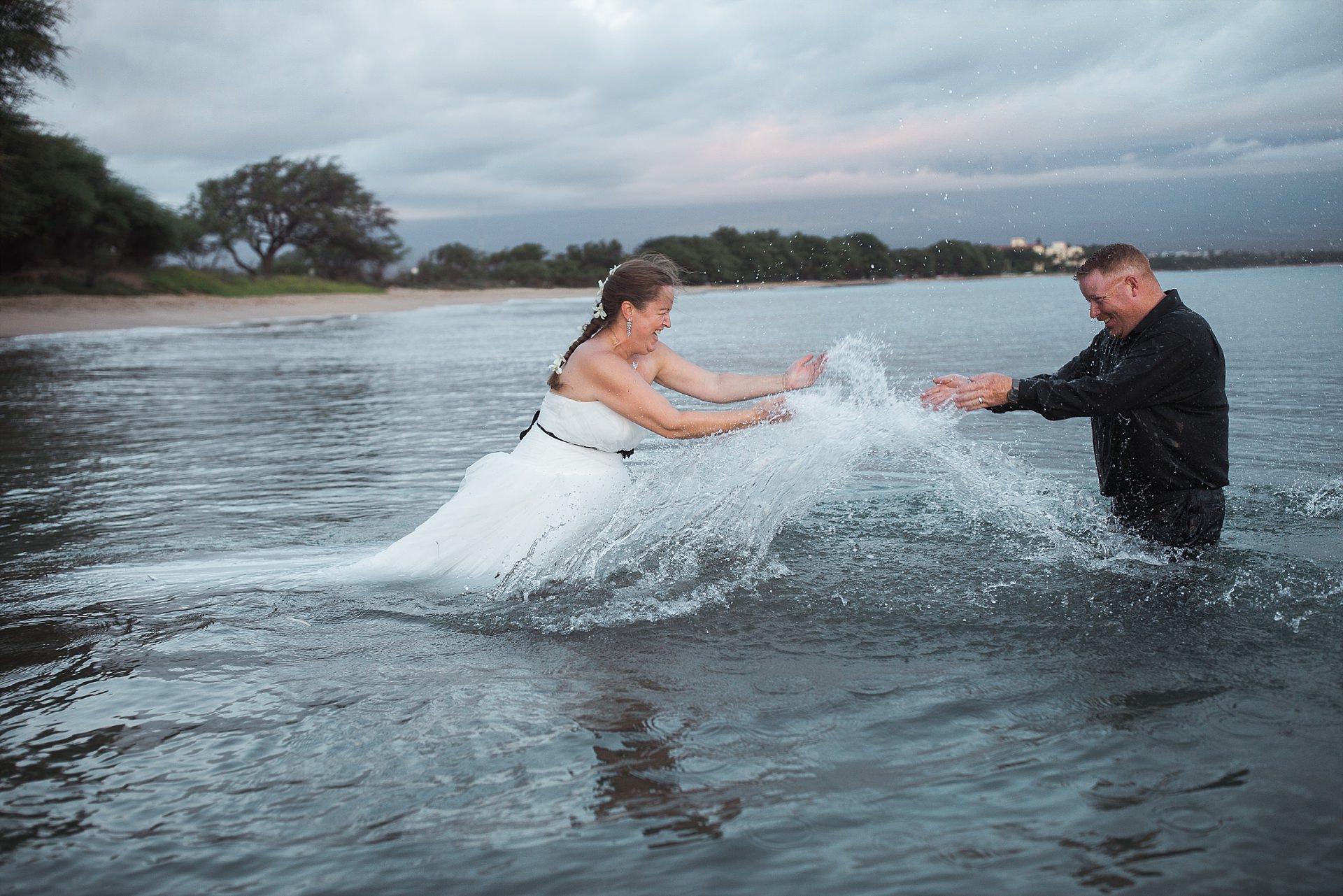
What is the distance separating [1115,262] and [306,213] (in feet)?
224

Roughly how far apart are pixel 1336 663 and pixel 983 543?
2.28 meters

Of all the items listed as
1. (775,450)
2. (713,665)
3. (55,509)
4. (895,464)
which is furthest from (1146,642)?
(55,509)

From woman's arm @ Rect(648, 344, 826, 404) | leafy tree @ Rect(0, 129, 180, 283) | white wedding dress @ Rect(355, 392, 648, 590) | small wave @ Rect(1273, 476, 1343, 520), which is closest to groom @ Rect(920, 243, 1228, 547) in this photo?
woman's arm @ Rect(648, 344, 826, 404)

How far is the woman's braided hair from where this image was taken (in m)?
5.84

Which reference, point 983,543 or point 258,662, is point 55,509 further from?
point 983,543

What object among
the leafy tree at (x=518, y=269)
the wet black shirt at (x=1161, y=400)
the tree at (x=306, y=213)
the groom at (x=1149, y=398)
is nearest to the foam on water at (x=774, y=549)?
the groom at (x=1149, y=398)

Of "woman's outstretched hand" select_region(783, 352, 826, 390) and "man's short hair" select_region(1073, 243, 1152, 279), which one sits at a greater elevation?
"man's short hair" select_region(1073, 243, 1152, 279)

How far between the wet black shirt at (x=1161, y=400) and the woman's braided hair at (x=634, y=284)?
2.09 metres

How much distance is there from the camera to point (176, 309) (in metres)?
42.6

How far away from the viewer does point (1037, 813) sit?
3127 millimetres

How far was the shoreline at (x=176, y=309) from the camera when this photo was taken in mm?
34188

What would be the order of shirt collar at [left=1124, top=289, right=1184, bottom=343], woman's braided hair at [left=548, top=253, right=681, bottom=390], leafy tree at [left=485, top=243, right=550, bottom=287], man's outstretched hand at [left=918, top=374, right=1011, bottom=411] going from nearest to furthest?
1. shirt collar at [left=1124, top=289, right=1184, bottom=343]
2. man's outstretched hand at [left=918, top=374, right=1011, bottom=411]
3. woman's braided hair at [left=548, top=253, right=681, bottom=390]
4. leafy tree at [left=485, top=243, right=550, bottom=287]

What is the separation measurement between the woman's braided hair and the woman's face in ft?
0.09

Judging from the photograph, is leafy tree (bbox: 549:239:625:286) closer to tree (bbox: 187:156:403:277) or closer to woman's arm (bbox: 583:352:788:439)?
tree (bbox: 187:156:403:277)
